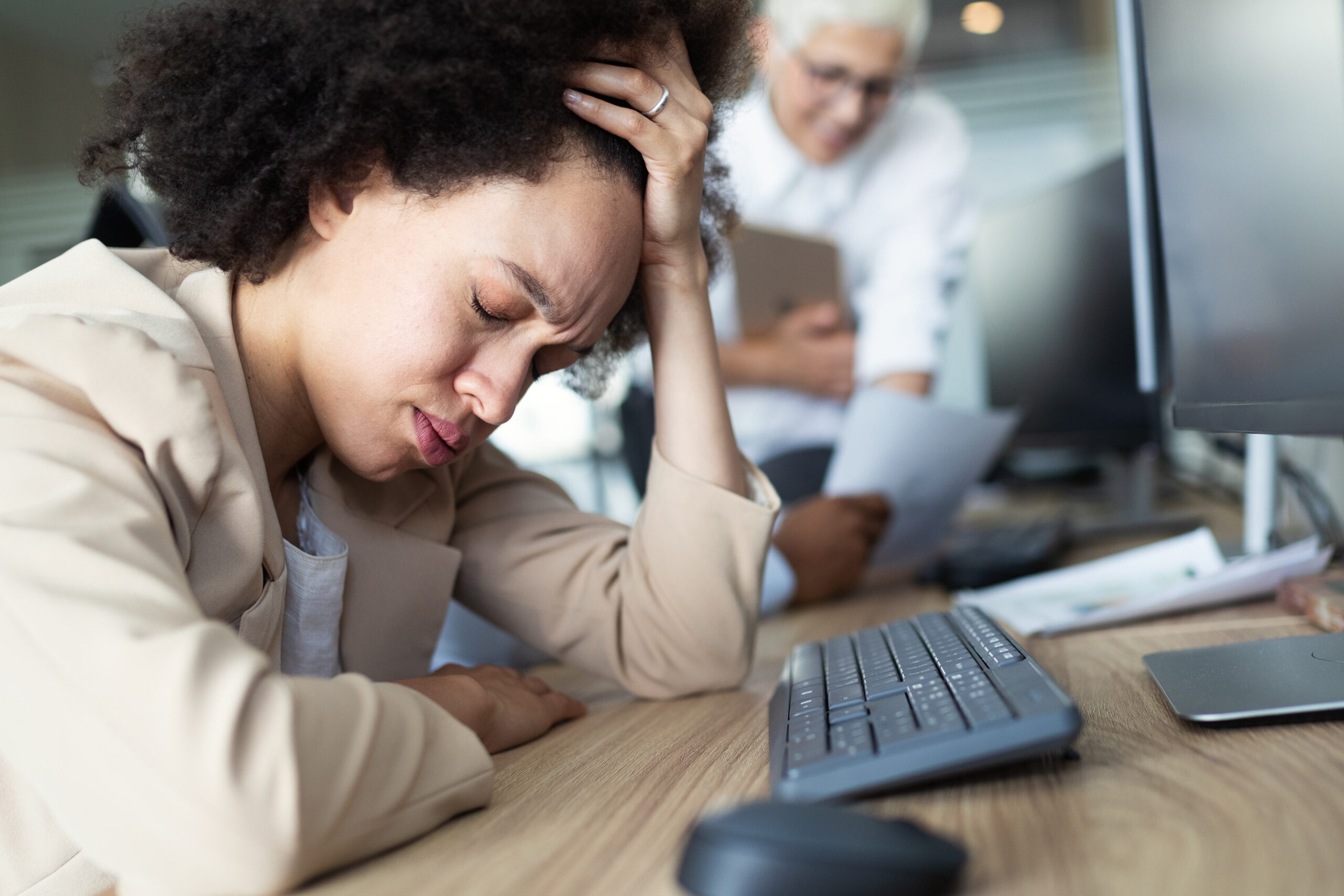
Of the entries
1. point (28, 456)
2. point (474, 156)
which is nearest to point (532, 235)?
point (474, 156)

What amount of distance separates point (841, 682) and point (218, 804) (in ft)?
1.25

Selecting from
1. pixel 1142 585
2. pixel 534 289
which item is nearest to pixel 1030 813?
pixel 534 289

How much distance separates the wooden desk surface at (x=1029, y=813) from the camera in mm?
388

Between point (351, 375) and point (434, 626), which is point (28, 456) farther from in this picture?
point (434, 626)

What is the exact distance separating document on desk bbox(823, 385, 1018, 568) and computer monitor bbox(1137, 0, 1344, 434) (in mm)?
560

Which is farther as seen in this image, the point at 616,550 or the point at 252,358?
the point at 616,550

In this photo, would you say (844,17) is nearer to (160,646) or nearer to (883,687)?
(883,687)

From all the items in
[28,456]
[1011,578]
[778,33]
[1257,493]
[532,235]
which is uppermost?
[778,33]

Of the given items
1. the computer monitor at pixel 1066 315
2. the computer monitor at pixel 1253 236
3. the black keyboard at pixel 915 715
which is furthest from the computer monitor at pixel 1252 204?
the computer monitor at pixel 1066 315

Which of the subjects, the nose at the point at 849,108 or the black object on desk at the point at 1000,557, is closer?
the black object on desk at the point at 1000,557

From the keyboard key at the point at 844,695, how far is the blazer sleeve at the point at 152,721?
0.84 ft

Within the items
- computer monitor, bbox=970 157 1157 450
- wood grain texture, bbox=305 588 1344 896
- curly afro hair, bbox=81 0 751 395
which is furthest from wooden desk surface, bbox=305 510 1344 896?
computer monitor, bbox=970 157 1157 450

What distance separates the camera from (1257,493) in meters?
1.20

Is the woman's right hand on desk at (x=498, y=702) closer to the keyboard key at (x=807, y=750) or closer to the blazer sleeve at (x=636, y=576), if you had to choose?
the blazer sleeve at (x=636, y=576)
